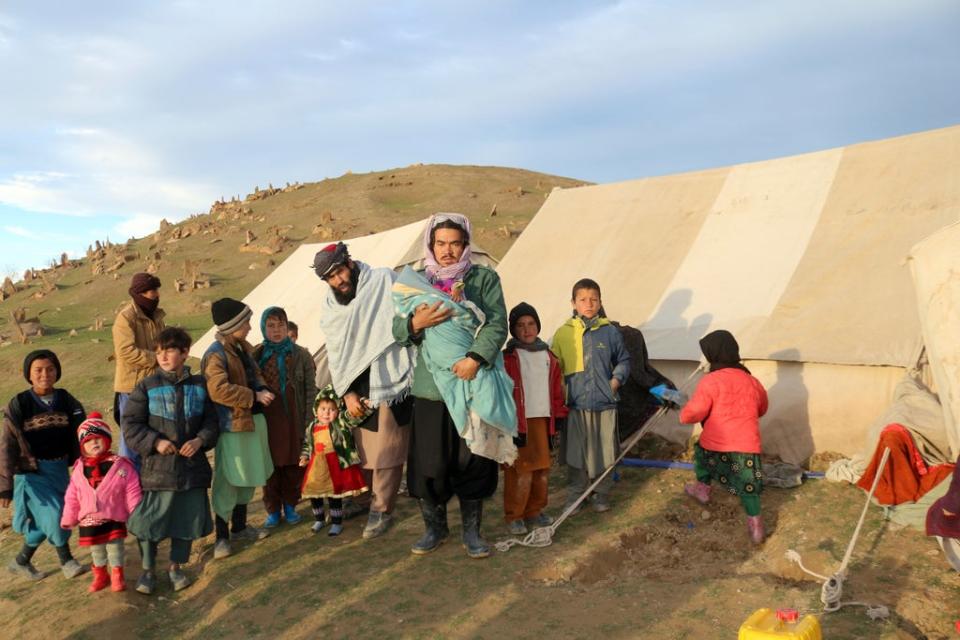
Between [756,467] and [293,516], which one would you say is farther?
[293,516]

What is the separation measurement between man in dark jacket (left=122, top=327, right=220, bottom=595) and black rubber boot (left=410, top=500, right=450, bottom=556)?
1.13 m

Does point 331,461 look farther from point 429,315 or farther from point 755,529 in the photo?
point 755,529

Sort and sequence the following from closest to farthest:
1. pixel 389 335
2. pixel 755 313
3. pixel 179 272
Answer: pixel 389 335 → pixel 755 313 → pixel 179 272

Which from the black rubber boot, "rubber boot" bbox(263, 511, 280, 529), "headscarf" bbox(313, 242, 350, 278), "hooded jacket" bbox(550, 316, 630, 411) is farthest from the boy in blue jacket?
"rubber boot" bbox(263, 511, 280, 529)

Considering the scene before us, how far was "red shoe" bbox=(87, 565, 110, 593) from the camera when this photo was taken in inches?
143

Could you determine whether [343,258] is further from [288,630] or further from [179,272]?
[179,272]

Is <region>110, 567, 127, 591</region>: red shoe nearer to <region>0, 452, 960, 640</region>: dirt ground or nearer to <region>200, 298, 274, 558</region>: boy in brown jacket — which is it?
<region>0, 452, 960, 640</region>: dirt ground

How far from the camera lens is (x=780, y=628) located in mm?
2281

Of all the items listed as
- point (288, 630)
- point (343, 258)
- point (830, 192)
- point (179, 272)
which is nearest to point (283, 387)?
point (343, 258)

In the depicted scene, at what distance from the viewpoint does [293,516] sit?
446 cm

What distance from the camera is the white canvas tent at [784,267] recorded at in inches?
179

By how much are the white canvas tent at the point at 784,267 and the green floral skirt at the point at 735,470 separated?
919mm

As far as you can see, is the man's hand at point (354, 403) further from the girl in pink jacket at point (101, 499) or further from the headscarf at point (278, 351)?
the girl in pink jacket at point (101, 499)

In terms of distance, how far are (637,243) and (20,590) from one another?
5.07m
